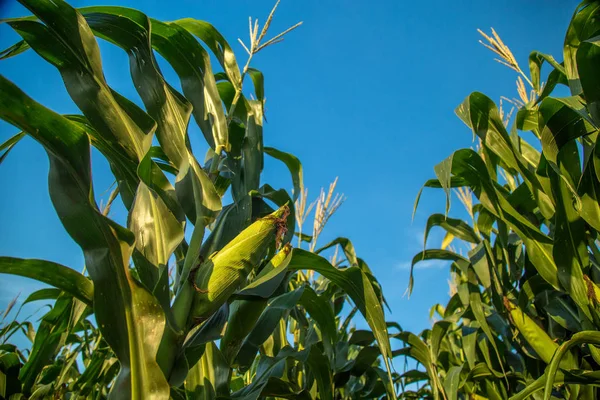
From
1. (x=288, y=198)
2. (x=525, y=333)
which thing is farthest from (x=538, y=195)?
(x=288, y=198)

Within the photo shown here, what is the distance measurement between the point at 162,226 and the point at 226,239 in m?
0.23

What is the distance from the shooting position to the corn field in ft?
2.84

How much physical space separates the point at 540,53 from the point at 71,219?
1.87 metres

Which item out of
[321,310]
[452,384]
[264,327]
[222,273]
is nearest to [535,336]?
[452,384]

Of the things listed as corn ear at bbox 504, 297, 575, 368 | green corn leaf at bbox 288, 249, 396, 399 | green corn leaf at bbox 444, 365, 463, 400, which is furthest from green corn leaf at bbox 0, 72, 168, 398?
corn ear at bbox 504, 297, 575, 368

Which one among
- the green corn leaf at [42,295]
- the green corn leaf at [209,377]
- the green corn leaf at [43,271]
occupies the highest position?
the green corn leaf at [42,295]

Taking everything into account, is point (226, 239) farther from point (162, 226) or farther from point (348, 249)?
point (348, 249)

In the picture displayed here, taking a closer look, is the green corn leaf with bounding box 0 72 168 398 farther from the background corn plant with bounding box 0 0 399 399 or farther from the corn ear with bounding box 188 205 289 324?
the corn ear with bounding box 188 205 289 324

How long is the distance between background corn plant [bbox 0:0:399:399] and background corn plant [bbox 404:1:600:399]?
699 mm

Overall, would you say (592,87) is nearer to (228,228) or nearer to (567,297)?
(567,297)

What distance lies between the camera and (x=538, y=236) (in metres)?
1.60

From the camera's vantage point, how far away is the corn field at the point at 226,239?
0.87 m

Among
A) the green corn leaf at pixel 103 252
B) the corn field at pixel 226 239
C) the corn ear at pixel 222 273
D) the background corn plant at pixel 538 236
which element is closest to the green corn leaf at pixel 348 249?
the corn field at pixel 226 239

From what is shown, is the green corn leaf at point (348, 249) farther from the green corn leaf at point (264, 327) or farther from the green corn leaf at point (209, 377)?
the green corn leaf at point (209, 377)
